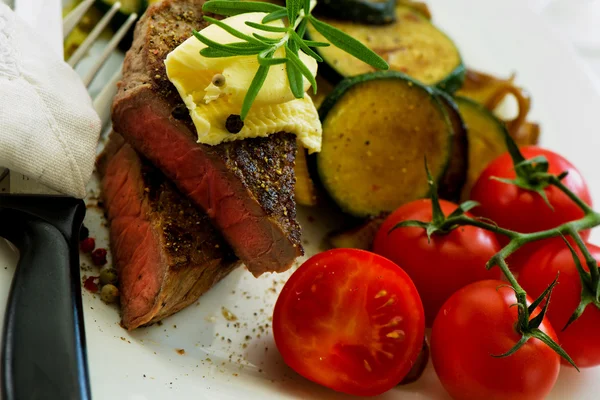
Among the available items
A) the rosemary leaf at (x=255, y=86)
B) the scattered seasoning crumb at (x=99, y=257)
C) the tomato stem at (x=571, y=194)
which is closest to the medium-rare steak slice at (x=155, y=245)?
the scattered seasoning crumb at (x=99, y=257)

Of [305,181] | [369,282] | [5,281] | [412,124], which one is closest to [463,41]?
[412,124]

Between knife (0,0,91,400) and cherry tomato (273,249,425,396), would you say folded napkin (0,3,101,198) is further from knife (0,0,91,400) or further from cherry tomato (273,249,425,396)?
cherry tomato (273,249,425,396)

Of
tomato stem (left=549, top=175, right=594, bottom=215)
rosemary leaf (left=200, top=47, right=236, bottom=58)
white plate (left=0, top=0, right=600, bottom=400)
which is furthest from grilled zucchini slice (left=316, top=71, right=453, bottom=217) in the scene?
rosemary leaf (left=200, top=47, right=236, bottom=58)

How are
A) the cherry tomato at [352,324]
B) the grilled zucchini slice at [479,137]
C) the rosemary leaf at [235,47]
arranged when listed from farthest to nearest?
the grilled zucchini slice at [479,137], the cherry tomato at [352,324], the rosemary leaf at [235,47]

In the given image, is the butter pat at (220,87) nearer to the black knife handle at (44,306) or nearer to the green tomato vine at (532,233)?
the black knife handle at (44,306)

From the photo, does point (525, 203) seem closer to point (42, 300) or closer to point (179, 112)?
point (179, 112)

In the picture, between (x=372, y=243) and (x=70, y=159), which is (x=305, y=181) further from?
(x=70, y=159)
